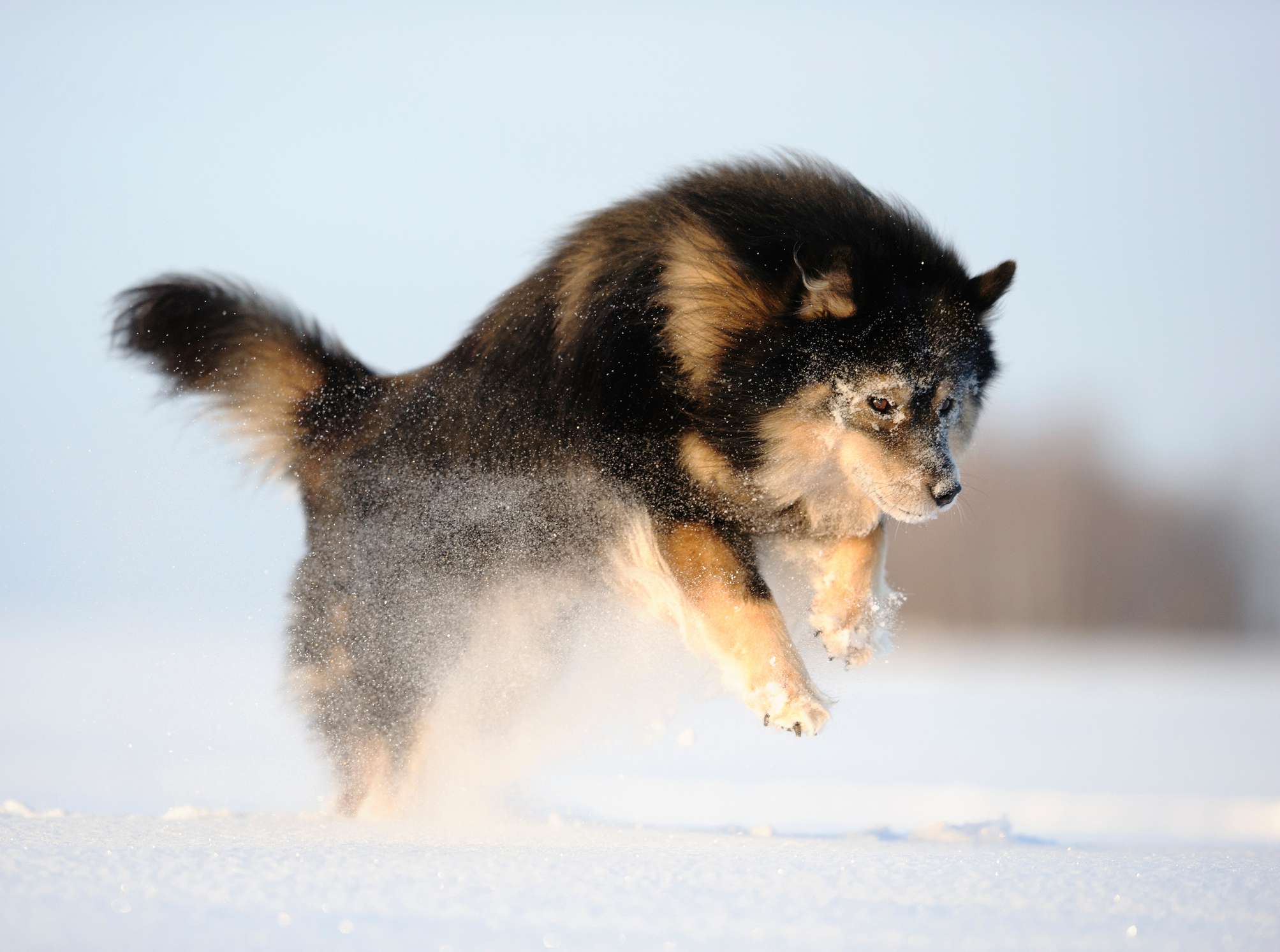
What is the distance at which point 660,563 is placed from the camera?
3904 millimetres

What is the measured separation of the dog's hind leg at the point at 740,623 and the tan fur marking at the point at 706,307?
1.70ft

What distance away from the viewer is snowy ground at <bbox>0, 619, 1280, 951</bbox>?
7.30 ft

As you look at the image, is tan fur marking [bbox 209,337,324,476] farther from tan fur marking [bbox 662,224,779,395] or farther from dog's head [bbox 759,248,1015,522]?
dog's head [bbox 759,248,1015,522]

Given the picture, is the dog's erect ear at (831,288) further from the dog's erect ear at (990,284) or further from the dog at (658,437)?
the dog's erect ear at (990,284)

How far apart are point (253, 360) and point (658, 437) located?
1.84 m

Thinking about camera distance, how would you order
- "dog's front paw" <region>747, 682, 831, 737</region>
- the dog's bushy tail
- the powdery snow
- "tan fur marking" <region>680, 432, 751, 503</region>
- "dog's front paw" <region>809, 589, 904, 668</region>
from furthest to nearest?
the dog's bushy tail → "dog's front paw" <region>809, 589, 904, 668</region> → "tan fur marking" <region>680, 432, 751, 503</region> → "dog's front paw" <region>747, 682, 831, 737</region> → the powdery snow

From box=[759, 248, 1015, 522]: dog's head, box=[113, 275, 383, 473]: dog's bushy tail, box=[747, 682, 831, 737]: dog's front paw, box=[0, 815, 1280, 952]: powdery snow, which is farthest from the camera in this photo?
box=[113, 275, 383, 473]: dog's bushy tail

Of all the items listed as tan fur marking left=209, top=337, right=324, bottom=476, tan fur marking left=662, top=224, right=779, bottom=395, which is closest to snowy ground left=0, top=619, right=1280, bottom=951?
tan fur marking left=209, top=337, right=324, bottom=476

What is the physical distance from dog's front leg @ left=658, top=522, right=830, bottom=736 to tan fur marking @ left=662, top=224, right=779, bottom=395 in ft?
1.70

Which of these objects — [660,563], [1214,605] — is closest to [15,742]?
[660,563]

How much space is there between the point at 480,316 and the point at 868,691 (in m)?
9.37

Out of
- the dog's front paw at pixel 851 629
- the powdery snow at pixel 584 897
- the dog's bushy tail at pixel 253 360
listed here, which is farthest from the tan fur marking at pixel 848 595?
the dog's bushy tail at pixel 253 360

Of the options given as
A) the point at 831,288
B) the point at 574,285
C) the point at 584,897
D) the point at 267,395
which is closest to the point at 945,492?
the point at 831,288

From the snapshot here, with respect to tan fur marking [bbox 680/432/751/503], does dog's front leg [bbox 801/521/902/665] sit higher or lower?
lower
